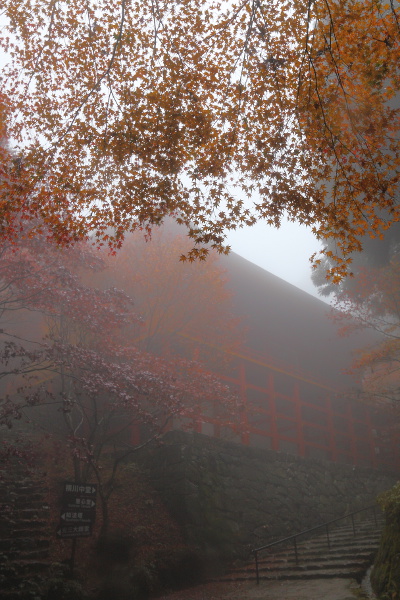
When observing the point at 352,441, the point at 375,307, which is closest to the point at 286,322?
the point at 375,307

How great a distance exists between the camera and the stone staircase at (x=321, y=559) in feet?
24.4

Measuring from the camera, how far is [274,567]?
870 cm

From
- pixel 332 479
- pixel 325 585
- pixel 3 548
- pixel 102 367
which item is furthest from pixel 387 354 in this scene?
pixel 3 548

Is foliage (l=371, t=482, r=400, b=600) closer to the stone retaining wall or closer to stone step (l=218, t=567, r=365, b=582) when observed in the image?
stone step (l=218, t=567, r=365, b=582)

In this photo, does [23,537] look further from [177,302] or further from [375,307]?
[375,307]

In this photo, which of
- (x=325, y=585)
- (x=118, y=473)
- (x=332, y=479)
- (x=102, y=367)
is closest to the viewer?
(x=325, y=585)

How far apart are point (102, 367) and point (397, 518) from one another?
559 centimetres

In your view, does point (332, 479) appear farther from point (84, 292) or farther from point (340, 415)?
point (84, 292)

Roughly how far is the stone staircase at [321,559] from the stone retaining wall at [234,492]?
2.29 ft

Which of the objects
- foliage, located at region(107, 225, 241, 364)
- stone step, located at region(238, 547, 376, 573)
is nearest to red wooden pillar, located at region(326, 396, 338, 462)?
foliage, located at region(107, 225, 241, 364)

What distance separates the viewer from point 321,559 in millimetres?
8500

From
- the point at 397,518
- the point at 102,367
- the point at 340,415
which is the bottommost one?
the point at 397,518

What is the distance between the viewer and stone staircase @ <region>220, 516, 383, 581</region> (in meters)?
7.45

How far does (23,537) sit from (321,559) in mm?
5774
